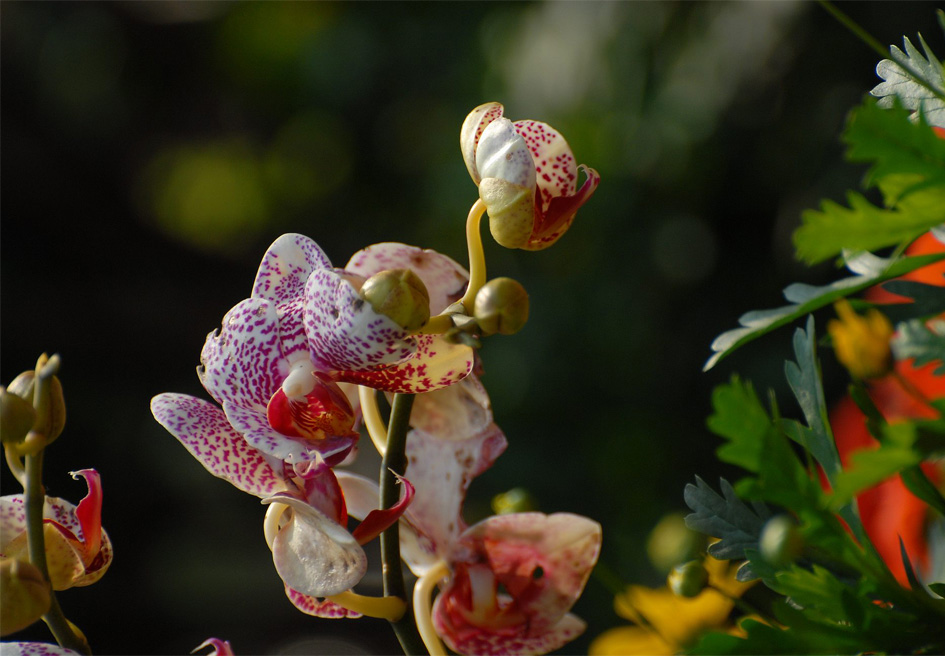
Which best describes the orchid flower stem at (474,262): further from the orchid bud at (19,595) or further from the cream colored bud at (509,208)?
the orchid bud at (19,595)

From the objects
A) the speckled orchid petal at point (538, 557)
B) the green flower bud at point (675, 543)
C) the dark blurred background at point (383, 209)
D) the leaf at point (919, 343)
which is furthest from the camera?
the dark blurred background at point (383, 209)

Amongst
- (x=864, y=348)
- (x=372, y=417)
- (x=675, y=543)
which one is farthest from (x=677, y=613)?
(x=372, y=417)

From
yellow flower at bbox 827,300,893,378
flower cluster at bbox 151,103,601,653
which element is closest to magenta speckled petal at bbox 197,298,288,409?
flower cluster at bbox 151,103,601,653

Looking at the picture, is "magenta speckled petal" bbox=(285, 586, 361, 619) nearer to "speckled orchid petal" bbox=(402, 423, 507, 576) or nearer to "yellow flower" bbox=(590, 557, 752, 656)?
"speckled orchid petal" bbox=(402, 423, 507, 576)

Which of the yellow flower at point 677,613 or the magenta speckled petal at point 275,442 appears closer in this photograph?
the magenta speckled petal at point 275,442

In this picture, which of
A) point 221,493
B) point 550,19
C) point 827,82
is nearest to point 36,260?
point 221,493

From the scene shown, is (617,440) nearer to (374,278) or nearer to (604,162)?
(604,162)

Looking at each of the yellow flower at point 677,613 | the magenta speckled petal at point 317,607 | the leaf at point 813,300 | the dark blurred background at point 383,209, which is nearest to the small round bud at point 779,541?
the leaf at point 813,300
